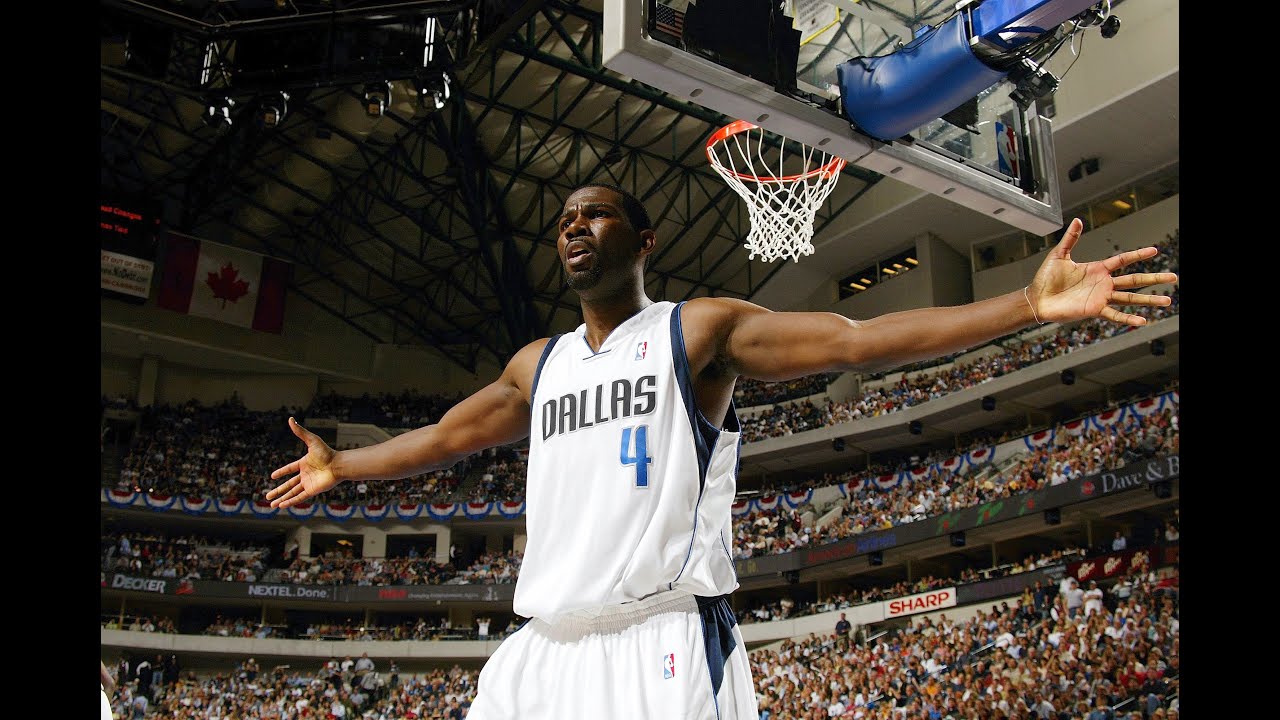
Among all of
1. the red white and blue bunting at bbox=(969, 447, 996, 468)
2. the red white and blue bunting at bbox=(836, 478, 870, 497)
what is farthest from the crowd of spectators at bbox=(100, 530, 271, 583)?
the red white and blue bunting at bbox=(969, 447, 996, 468)

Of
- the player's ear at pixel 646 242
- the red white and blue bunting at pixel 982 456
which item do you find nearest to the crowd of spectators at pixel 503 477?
the red white and blue bunting at pixel 982 456

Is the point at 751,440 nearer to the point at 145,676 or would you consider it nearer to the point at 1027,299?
the point at 145,676

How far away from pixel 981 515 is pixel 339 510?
17.9 m

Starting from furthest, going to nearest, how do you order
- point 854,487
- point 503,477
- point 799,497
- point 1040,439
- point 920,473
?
point 503,477
point 799,497
point 854,487
point 920,473
point 1040,439

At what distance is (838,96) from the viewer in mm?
6113

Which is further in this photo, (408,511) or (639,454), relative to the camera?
(408,511)

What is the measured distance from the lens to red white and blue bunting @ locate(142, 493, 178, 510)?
2952cm

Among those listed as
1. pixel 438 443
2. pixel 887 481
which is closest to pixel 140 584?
pixel 887 481

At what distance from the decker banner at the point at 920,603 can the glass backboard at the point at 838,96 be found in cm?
1636

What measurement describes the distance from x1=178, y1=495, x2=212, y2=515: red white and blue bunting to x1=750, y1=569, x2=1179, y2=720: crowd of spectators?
56.7ft

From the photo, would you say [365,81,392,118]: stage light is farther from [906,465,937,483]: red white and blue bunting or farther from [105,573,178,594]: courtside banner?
[906,465,937,483]: red white and blue bunting

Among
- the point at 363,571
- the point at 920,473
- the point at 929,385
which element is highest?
the point at 929,385

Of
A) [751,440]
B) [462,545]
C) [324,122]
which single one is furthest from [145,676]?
[751,440]

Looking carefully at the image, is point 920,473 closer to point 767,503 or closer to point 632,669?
point 767,503
